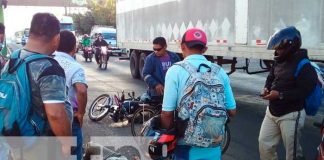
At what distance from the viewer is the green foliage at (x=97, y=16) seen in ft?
173

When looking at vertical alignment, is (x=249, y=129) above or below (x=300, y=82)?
below

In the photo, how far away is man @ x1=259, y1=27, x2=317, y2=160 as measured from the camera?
4.32 meters

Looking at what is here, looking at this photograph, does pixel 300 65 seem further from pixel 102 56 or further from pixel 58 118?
pixel 102 56

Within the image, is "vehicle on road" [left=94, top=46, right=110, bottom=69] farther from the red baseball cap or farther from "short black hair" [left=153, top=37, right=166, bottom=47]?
the red baseball cap

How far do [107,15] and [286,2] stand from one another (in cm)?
4578

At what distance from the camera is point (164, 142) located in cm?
318

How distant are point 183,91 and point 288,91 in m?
1.66

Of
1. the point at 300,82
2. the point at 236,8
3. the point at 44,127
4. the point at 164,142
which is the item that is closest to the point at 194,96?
the point at 164,142

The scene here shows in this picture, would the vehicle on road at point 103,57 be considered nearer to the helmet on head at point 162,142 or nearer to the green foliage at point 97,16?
the helmet on head at point 162,142

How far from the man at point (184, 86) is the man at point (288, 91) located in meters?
1.31

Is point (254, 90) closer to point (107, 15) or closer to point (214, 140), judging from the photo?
point (214, 140)

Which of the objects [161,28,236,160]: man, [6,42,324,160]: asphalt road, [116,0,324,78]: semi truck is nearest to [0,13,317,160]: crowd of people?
[161,28,236,160]: man

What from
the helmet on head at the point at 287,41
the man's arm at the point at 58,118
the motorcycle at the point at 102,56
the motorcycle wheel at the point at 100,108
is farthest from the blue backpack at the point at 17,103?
the motorcycle at the point at 102,56

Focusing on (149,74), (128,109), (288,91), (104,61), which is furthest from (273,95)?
(104,61)
